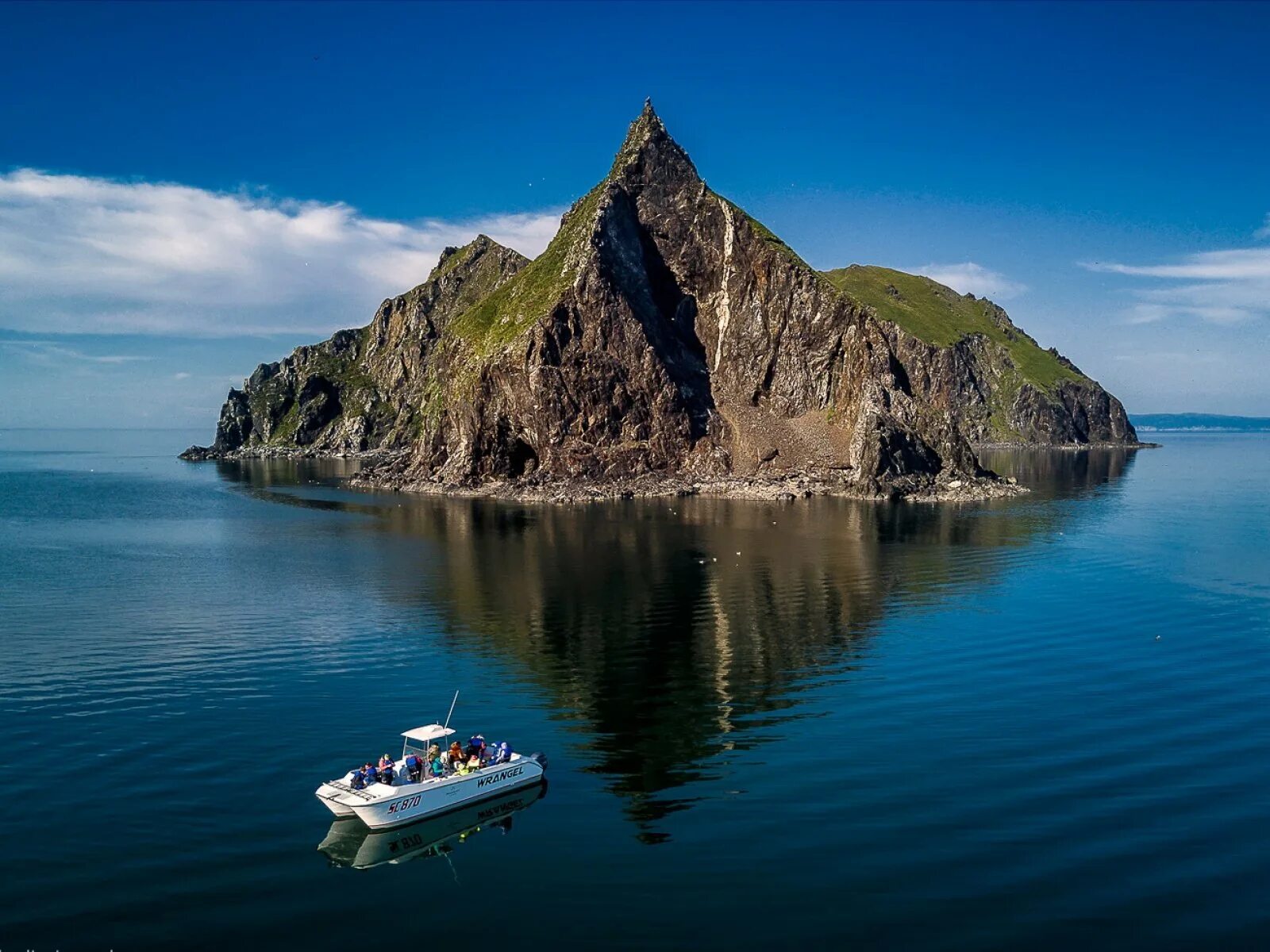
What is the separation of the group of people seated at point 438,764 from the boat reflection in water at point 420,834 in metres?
1.79

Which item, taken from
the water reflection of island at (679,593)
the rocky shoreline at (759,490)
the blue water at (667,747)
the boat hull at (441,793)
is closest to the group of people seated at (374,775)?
the boat hull at (441,793)

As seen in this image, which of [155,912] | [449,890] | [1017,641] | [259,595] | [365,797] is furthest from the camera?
[259,595]

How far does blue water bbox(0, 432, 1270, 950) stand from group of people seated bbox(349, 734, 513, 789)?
2563mm

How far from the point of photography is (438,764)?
42.4 meters

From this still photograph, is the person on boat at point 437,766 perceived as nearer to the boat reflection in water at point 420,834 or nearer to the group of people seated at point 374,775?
the group of people seated at point 374,775

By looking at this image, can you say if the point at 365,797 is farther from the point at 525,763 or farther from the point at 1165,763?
the point at 1165,763

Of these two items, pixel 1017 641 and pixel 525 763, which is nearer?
pixel 525 763

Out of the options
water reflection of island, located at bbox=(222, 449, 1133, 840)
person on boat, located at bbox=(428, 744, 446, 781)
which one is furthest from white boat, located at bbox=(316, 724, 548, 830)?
water reflection of island, located at bbox=(222, 449, 1133, 840)

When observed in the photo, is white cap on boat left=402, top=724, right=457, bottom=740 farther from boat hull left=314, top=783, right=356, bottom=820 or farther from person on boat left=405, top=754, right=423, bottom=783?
boat hull left=314, top=783, right=356, bottom=820

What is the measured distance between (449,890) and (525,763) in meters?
9.26

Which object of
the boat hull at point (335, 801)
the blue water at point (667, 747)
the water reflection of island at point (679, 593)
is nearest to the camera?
the blue water at point (667, 747)

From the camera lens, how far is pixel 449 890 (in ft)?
113

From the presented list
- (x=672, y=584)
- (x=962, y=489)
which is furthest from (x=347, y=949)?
(x=962, y=489)

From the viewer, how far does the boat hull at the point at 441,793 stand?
39.3 meters
